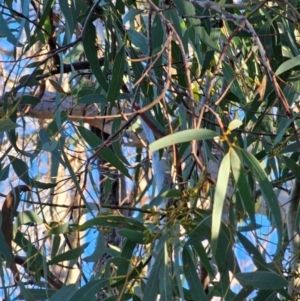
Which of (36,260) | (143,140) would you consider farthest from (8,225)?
(143,140)

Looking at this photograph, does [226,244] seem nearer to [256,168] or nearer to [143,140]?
[256,168]

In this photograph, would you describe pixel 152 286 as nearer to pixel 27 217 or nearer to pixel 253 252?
pixel 253 252

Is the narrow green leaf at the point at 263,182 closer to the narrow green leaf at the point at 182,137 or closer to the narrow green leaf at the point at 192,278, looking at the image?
the narrow green leaf at the point at 182,137

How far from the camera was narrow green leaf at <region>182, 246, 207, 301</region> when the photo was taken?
96 centimetres

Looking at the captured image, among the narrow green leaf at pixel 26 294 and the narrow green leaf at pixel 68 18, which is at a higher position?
the narrow green leaf at pixel 68 18

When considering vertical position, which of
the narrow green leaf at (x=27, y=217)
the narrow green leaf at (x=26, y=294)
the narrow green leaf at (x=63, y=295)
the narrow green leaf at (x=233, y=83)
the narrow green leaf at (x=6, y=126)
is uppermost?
the narrow green leaf at (x=233, y=83)

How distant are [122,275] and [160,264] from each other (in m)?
0.17

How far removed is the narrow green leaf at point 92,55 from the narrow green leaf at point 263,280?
401 millimetres

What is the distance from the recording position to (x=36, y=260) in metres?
1.17

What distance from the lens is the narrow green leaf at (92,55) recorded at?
1136 millimetres

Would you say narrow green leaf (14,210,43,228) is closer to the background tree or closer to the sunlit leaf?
the background tree

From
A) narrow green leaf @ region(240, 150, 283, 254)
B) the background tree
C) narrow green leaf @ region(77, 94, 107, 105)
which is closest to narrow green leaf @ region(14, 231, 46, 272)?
the background tree

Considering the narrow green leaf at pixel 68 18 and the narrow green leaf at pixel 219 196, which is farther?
the narrow green leaf at pixel 68 18

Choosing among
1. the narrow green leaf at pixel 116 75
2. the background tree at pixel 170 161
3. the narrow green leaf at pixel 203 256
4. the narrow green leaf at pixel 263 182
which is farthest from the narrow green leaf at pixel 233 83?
the narrow green leaf at pixel 263 182
